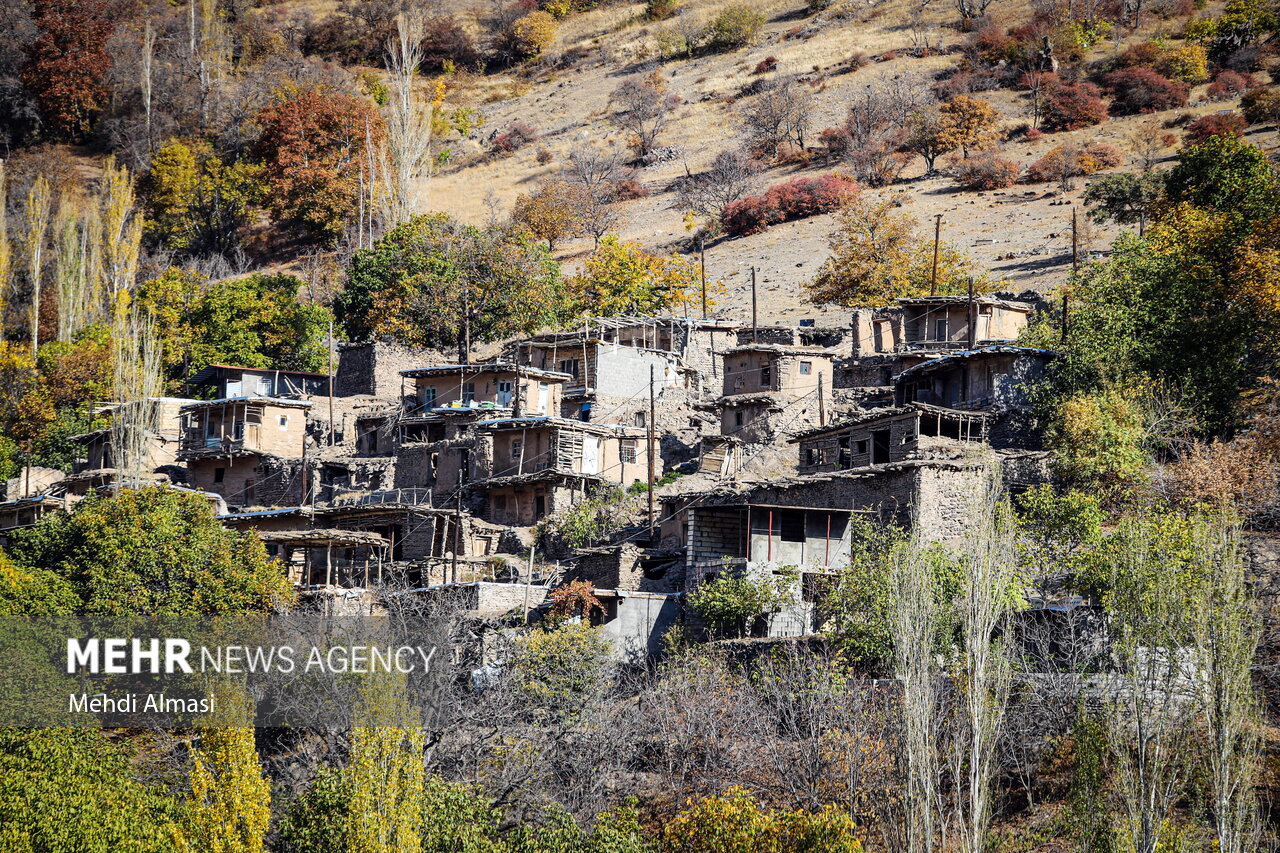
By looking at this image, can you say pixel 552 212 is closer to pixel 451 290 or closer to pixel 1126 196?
pixel 451 290

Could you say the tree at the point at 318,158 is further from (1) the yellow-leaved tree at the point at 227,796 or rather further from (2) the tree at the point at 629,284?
(1) the yellow-leaved tree at the point at 227,796

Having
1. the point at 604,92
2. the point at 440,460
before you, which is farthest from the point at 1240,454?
the point at 604,92

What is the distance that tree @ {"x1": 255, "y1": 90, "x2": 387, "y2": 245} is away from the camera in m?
76.3

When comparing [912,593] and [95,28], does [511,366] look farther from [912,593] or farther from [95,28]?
[95,28]

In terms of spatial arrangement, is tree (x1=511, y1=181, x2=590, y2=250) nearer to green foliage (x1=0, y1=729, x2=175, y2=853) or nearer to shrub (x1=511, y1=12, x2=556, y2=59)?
shrub (x1=511, y1=12, x2=556, y2=59)

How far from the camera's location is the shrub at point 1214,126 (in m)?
71.9

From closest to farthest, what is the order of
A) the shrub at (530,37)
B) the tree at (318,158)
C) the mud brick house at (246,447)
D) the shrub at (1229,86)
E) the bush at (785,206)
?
the mud brick house at (246,447) → the tree at (318,158) → the bush at (785,206) → the shrub at (1229,86) → the shrub at (530,37)

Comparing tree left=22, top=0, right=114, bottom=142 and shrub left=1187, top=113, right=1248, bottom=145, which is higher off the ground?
tree left=22, top=0, right=114, bottom=142

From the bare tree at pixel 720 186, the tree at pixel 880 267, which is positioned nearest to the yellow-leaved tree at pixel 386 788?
the tree at pixel 880 267

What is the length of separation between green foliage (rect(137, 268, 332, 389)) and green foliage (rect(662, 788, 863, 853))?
3812cm

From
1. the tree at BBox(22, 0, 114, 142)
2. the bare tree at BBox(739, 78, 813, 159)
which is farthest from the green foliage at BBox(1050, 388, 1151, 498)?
the tree at BBox(22, 0, 114, 142)

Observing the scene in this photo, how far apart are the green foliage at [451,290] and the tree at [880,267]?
38.1 ft

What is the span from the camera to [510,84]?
4380 inches

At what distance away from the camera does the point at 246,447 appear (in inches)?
1948
